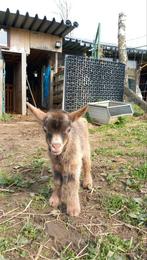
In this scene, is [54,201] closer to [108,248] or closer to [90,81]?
[108,248]

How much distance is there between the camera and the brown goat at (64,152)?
317 cm

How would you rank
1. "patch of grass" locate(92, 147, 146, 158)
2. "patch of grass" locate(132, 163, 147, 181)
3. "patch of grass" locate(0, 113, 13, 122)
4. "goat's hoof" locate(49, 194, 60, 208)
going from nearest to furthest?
"goat's hoof" locate(49, 194, 60, 208)
"patch of grass" locate(132, 163, 147, 181)
"patch of grass" locate(92, 147, 146, 158)
"patch of grass" locate(0, 113, 13, 122)

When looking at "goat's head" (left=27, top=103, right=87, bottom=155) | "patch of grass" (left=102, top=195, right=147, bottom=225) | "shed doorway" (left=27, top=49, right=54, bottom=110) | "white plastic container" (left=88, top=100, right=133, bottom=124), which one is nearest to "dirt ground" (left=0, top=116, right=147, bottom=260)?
"patch of grass" (left=102, top=195, right=147, bottom=225)

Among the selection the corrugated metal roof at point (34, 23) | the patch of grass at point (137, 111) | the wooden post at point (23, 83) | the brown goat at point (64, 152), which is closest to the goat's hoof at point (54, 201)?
the brown goat at point (64, 152)

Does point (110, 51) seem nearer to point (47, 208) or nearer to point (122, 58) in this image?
point (122, 58)

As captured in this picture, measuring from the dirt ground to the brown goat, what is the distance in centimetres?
19

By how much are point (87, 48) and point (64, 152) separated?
13548mm

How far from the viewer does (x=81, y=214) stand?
3598 millimetres

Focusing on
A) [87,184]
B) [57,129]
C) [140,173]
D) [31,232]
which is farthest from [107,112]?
[31,232]

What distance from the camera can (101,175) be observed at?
15.7ft

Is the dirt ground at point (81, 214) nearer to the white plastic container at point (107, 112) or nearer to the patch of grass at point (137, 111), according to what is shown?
the white plastic container at point (107, 112)

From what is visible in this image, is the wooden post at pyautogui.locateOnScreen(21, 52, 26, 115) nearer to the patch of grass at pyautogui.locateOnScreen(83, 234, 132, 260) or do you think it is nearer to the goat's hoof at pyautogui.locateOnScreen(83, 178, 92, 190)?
the goat's hoof at pyautogui.locateOnScreen(83, 178, 92, 190)

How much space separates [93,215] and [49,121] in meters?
1.24

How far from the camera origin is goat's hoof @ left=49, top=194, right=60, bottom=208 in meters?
3.71
